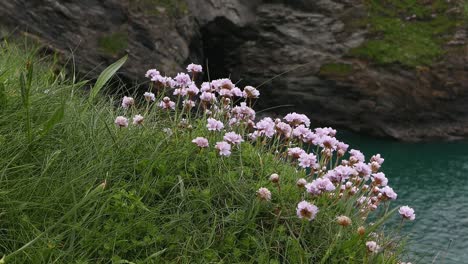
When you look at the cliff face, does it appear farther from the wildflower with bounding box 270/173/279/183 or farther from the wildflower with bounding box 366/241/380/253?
the wildflower with bounding box 366/241/380/253

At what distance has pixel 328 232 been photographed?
3.23 metres

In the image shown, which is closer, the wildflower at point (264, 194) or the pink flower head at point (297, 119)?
the wildflower at point (264, 194)

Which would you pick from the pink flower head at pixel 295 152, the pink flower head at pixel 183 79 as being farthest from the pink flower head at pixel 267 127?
the pink flower head at pixel 183 79

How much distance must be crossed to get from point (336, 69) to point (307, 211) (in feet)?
56.8

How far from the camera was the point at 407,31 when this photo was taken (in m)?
21.0

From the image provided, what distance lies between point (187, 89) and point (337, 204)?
1495 mm

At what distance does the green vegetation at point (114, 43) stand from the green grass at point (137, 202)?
12514 mm

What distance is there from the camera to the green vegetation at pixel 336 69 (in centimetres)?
1975

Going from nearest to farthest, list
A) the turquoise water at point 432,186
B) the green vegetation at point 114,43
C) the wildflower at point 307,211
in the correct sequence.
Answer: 1. the wildflower at point 307,211
2. the turquoise water at point 432,186
3. the green vegetation at point 114,43

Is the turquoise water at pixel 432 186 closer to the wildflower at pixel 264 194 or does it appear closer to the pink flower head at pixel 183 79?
the pink flower head at pixel 183 79

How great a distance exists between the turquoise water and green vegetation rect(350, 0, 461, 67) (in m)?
3.10

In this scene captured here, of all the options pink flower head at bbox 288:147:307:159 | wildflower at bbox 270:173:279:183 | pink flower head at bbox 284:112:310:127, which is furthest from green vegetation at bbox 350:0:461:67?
wildflower at bbox 270:173:279:183

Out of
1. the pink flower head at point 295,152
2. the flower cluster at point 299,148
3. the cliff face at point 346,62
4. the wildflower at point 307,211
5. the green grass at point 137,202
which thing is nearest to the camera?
the green grass at point 137,202

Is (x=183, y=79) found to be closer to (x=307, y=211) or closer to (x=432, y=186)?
(x=307, y=211)
